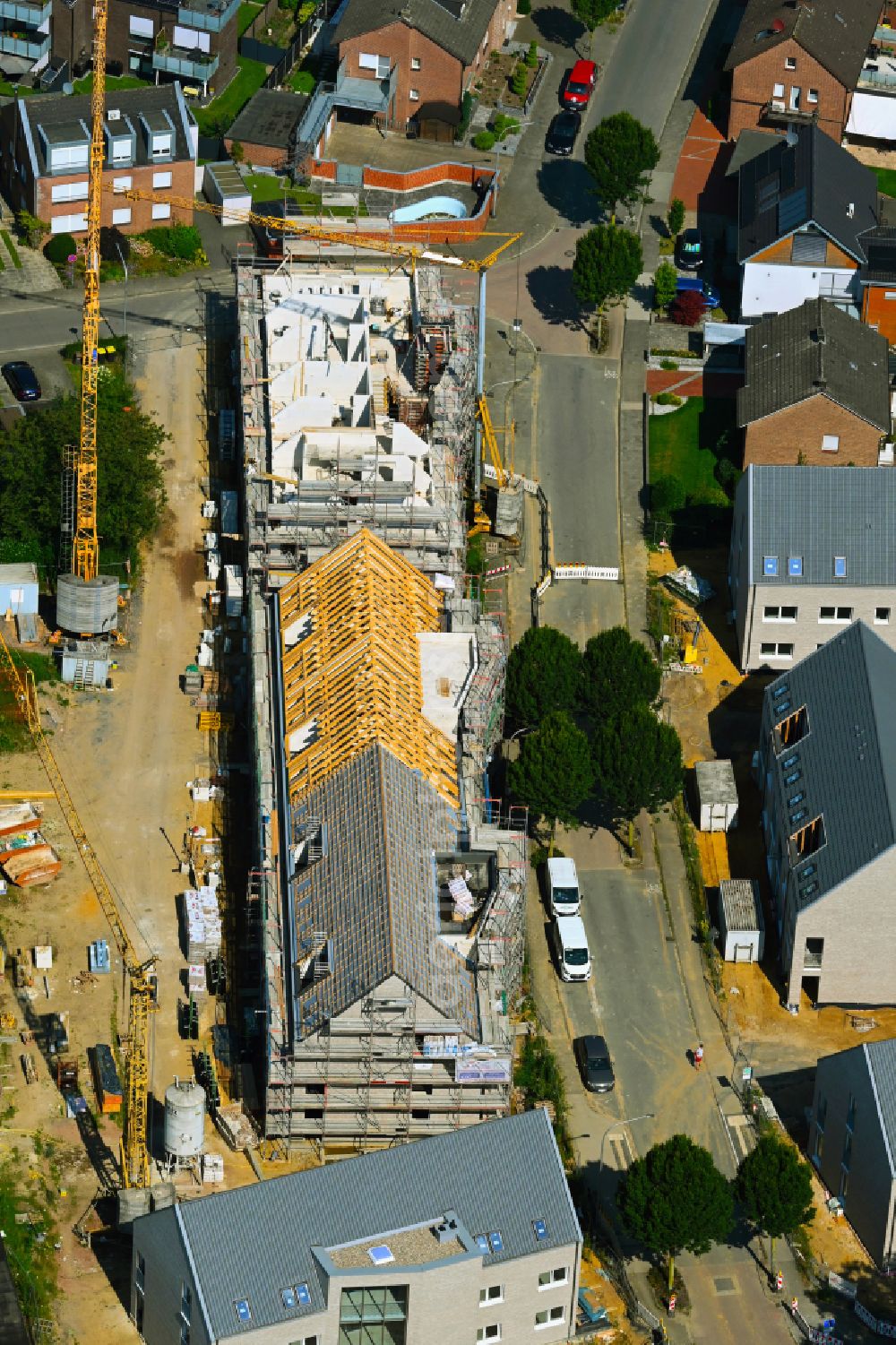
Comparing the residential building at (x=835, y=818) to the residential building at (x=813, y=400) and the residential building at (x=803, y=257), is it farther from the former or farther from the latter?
the residential building at (x=803, y=257)

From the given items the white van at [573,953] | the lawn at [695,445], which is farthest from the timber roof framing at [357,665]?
the lawn at [695,445]

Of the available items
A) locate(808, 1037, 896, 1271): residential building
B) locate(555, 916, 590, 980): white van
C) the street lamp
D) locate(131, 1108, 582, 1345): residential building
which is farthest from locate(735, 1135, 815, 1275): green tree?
locate(555, 916, 590, 980): white van

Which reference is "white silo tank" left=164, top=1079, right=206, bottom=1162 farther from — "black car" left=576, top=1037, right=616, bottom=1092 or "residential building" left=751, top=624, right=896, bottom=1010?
"residential building" left=751, top=624, right=896, bottom=1010

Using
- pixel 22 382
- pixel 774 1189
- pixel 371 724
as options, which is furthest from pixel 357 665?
pixel 22 382

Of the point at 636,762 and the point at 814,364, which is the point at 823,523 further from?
the point at 636,762

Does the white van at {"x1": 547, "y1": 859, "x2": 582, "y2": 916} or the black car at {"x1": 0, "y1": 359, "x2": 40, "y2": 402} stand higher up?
the black car at {"x1": 0, "y1": 359, "x2": 40, "y2": 402}

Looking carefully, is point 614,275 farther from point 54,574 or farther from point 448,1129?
point 448,1129
